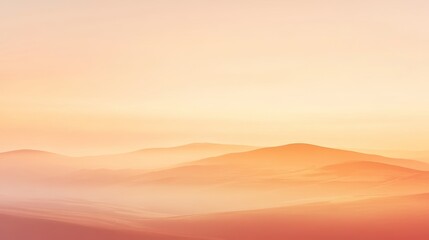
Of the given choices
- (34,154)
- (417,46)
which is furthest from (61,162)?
(417,46)

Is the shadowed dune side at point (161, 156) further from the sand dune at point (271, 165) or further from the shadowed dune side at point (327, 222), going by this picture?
the shadowed dune side at point (327, 222)

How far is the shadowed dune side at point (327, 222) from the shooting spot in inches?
145

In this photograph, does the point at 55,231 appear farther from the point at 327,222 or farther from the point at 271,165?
the point at 327,222

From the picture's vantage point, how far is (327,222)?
12.2ft

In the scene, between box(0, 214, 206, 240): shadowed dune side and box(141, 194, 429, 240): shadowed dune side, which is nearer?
box(141, 194, 429, 240): shadowed dune side

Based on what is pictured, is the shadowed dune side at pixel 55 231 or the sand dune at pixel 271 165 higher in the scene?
the sand dune at pixel 271 165

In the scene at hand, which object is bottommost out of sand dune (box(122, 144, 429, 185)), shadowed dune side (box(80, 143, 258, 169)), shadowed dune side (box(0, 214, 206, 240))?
shadowed dune side (box(0, 214, 206, 240))

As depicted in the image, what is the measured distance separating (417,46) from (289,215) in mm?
1097

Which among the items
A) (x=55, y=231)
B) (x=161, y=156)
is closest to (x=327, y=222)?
(x=161, y=156)

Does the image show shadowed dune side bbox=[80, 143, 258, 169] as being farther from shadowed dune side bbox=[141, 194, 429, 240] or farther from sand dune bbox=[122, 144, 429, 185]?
shadowed dune side bbox=[141, 194, 429, 240]

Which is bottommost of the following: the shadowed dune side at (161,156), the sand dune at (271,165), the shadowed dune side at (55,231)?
the shadowed dune side at (55,231)

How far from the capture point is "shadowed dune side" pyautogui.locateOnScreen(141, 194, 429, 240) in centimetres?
369

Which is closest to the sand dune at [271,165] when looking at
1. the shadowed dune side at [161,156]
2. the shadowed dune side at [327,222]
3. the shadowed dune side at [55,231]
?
the shadowed dune side at [161,156]

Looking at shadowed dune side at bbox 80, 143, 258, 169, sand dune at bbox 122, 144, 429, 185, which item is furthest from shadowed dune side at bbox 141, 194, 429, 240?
shadowed dune side at bbox 80, 143, 258, 169
